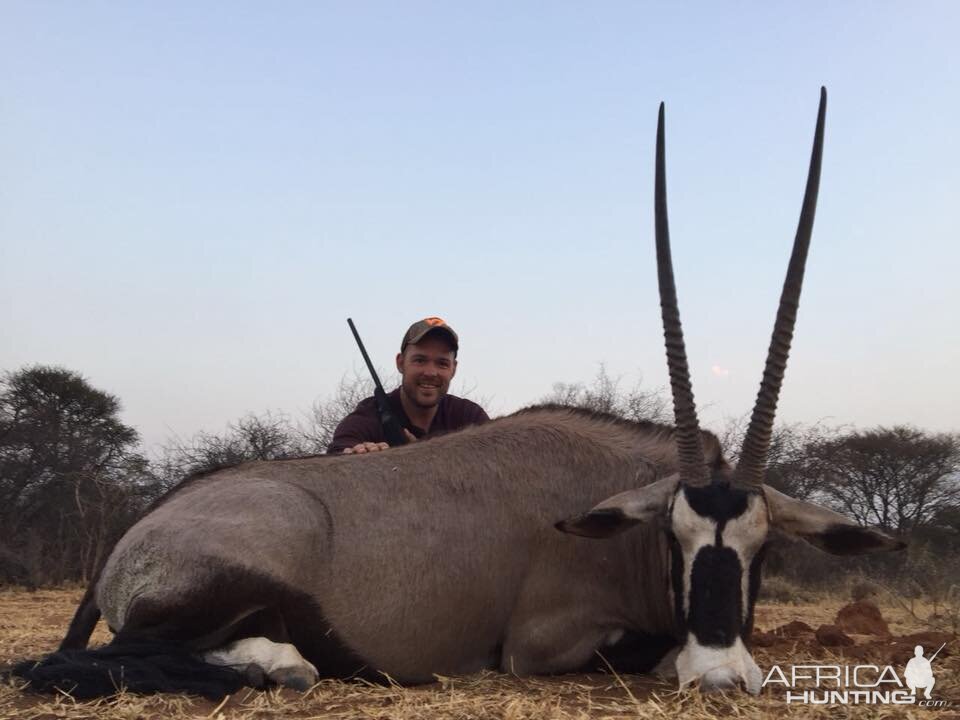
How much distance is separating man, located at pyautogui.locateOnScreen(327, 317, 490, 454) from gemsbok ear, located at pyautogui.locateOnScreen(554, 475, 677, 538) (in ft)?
6.75

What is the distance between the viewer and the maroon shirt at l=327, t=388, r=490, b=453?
18.4 ft

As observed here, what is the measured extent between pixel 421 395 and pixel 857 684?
10.0 ft

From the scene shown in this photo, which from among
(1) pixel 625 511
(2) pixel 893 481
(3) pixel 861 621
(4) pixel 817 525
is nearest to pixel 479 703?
(1) pixel 625 511

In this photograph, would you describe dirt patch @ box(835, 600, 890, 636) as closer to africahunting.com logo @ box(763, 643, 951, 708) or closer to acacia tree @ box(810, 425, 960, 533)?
africahunting.com logo @ box(763, 643, 951, 708)

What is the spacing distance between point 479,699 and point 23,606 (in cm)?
791

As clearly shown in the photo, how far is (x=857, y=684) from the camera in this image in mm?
3646

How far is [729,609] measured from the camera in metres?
3.31

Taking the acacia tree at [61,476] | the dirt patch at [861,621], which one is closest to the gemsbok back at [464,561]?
the dirt patch at [861,621]

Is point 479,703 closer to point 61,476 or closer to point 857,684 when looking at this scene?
point 857,684

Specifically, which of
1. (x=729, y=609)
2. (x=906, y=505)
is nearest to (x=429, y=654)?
(x=729, y=609)

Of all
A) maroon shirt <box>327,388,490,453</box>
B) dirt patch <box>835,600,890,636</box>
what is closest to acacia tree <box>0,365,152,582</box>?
maroon shirt <box>327,388,490,453</box>

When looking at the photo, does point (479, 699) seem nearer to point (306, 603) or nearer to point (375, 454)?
point (306, 603)

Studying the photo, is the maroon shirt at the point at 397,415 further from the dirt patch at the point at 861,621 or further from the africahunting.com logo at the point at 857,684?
the dirt patch at the point at 861,621

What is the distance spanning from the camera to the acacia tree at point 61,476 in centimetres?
1374
